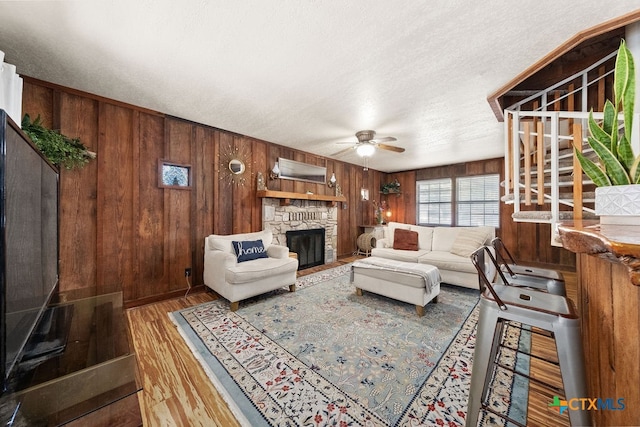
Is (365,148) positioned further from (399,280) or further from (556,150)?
(556,150)

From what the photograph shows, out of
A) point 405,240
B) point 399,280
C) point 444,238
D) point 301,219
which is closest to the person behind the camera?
point 399,280

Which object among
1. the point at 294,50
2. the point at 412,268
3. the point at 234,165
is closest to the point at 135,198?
the point at 234,165

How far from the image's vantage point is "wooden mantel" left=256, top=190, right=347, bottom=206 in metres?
3.88

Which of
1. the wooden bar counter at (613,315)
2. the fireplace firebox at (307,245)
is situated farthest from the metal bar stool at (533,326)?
the fireplace firebox at (307,245)

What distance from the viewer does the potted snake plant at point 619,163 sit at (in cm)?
80

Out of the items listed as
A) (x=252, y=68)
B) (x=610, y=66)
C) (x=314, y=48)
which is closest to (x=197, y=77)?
(x=252, y=68)

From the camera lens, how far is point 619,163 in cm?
90

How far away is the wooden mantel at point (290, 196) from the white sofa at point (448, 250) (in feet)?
4.36

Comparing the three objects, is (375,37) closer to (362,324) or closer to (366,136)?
(366,136)

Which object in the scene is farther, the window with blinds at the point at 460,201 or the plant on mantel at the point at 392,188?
the plant on mantel at the point at 392,188

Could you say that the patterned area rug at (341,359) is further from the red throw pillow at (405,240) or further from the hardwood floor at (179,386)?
the red throw pillow at (405,240)

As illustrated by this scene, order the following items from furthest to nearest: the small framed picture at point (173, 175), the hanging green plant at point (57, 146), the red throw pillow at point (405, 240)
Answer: the red throw pillow at point (405, 240), the small framed picture at point (173, 175), the hanging green plant at point (57, 146)

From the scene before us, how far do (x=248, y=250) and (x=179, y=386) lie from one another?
1756mm

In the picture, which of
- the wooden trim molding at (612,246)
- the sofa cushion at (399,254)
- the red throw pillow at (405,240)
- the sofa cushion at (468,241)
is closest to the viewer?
the wooden trim molding at (612,246)
